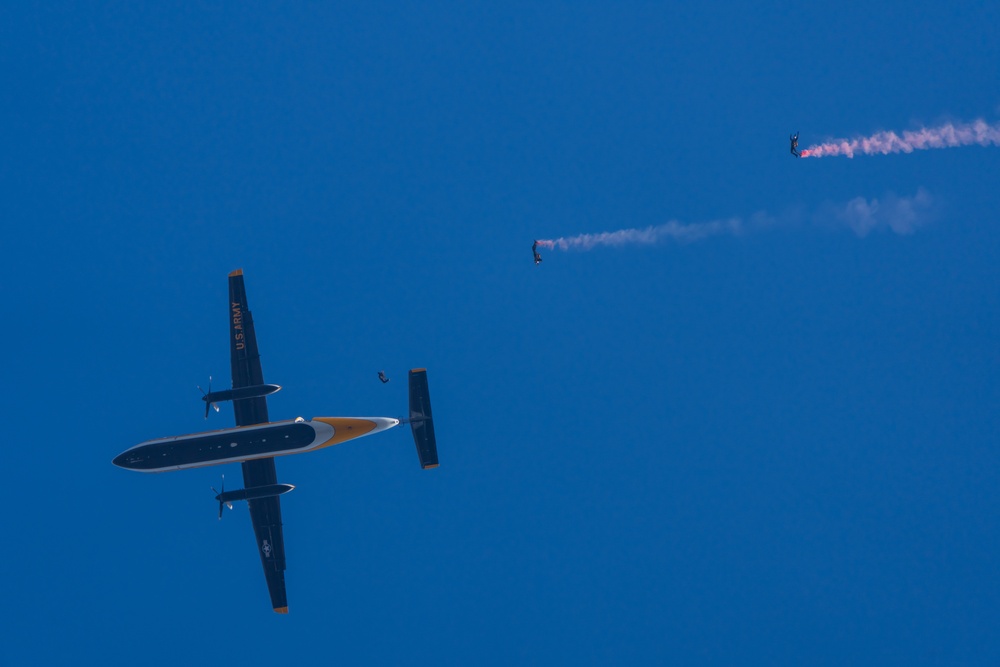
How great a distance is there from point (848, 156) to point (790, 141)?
5.05 metres

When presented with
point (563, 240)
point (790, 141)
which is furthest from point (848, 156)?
point (563, 240)

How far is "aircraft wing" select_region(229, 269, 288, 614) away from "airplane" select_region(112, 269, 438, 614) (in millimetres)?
75

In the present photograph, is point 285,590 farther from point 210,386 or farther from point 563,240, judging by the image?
point 563,240

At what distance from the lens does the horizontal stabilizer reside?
54.1 metres

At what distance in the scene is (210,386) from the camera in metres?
55.2

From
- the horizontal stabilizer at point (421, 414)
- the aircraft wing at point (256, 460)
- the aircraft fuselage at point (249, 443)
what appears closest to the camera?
the aircraft fuselage at point (249, 443)

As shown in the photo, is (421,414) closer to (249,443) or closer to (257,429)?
(257,429)

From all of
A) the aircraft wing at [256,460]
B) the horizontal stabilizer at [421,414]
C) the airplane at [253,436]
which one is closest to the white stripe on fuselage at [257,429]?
the airplane at [253,436]

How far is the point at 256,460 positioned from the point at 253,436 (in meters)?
3.25

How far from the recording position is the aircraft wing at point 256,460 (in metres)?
56.0

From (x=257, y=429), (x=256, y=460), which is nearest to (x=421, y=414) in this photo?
(x=257, y=429)

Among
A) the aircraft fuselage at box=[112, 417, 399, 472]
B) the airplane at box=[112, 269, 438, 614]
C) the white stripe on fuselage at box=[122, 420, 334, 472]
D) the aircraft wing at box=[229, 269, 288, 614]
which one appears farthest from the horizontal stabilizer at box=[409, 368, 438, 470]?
the aircraft wing at box=[229, 269, 288, 614]

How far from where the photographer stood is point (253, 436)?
53.3 metres

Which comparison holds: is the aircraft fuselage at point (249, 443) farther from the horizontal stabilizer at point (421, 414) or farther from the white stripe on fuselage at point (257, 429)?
the horizontal stabilizer at point (421, 414)
